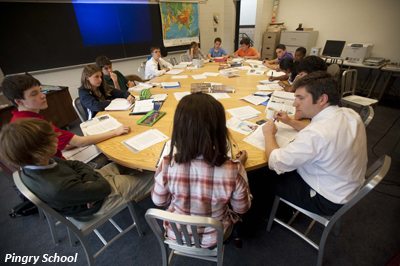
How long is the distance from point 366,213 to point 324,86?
4.41 ft

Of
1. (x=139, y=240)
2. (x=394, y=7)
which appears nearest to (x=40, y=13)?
(x=139, y=240)

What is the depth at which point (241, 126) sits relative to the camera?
149 cm

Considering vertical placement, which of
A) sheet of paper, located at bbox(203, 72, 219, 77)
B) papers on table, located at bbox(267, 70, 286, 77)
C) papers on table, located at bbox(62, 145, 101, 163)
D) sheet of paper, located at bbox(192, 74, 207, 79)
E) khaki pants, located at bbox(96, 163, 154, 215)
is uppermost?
papers on table, located at bbox(267, 70, 286, 77)

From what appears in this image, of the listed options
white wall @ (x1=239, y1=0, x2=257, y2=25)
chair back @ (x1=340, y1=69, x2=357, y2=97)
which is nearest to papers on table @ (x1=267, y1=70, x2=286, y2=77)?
chair back @ (x1=340, y1=69, x2=357, y2=97)

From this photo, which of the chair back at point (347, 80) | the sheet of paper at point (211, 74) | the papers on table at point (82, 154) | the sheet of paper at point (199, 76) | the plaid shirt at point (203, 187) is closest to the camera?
the plaid shirt at point (203, 187)

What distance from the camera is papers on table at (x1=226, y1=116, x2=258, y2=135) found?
142 cm

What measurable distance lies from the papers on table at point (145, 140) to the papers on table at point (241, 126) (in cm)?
52

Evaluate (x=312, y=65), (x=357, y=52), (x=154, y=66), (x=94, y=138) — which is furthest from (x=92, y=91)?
(x=357, y=52)

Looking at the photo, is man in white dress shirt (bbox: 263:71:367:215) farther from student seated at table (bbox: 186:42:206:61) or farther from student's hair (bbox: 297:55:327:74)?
student seated at table (bbox: 186:42:206:61)

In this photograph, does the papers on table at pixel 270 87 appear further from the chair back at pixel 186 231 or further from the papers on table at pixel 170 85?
the chair back at pixel 186 231

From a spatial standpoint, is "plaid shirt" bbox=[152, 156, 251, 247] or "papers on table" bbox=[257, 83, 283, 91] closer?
"plaid shirt" bbox=[152, 156, 251, 247]

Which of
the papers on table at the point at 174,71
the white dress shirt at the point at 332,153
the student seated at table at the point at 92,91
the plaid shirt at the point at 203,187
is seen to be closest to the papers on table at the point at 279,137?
the white dress shirt at the point at 332,153

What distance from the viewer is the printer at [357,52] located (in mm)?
3781

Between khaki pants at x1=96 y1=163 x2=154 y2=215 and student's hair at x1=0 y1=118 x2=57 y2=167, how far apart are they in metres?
0.46
